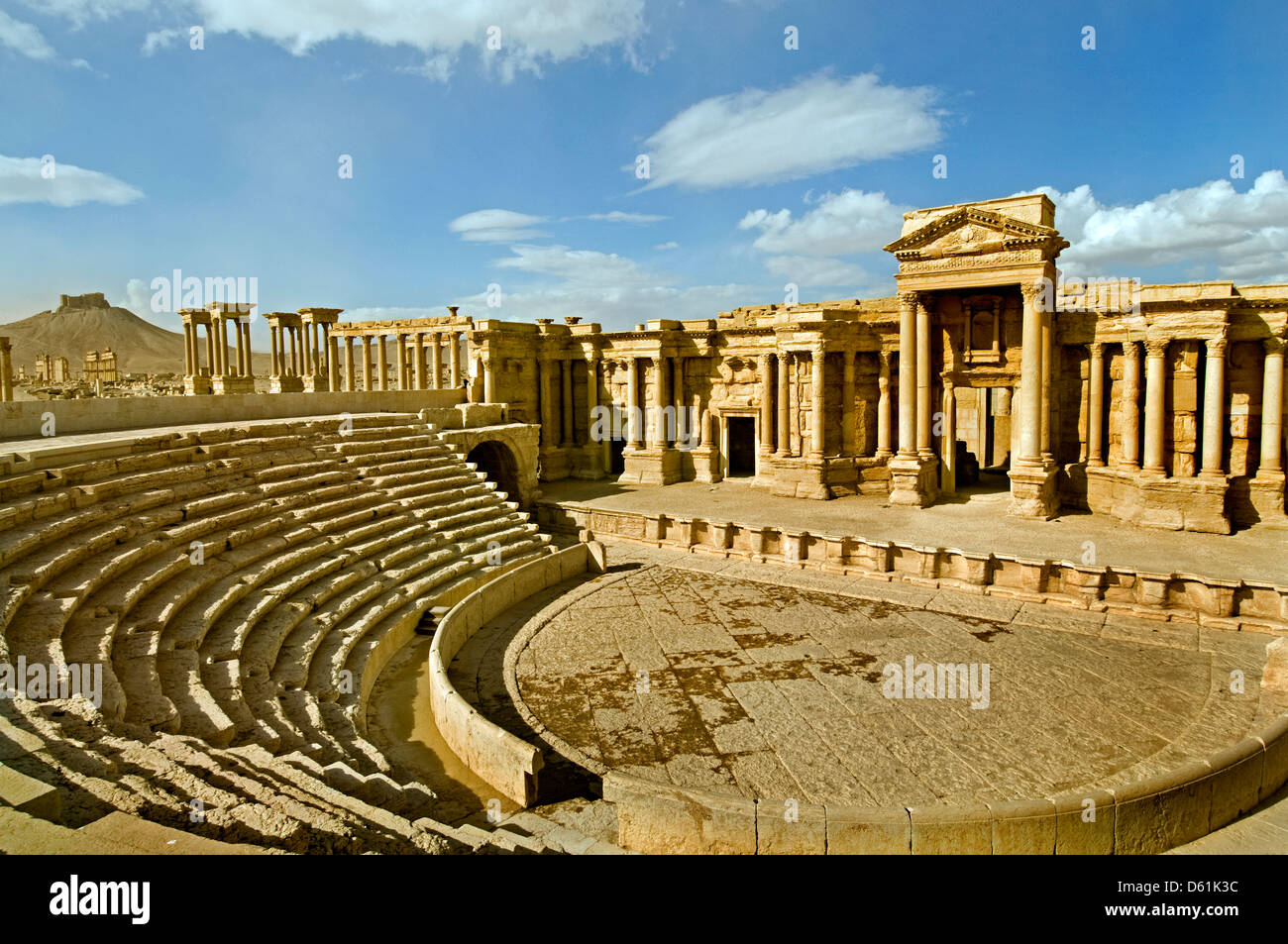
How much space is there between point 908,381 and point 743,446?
9.22 m

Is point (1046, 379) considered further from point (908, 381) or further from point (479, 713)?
point (479, 713)

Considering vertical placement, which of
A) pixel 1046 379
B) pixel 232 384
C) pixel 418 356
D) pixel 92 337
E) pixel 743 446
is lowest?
pixel 743 446

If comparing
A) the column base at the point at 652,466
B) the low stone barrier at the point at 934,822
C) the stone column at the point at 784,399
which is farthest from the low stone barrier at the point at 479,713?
the stone column at the point at 784,399

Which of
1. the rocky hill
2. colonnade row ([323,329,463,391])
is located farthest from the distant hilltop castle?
colonnade row ([323,329,463,391])

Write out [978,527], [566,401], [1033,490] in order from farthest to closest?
1. [566,401]
2. [1033,490]
3. [978,527]

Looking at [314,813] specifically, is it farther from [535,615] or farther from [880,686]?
[535,615]

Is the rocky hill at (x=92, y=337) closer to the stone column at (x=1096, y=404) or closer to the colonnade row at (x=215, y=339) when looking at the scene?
the colonnade row at (x=215, y=339)

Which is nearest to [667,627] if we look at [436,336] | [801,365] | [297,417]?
[297,417]

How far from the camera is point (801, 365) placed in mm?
24109

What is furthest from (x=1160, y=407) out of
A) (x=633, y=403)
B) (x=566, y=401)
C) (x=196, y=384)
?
(x=196, y=384)

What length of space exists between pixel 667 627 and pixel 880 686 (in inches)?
148

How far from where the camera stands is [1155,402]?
18.5 m

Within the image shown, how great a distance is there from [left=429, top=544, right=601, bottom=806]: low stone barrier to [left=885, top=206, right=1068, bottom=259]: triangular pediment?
43.3 ft
